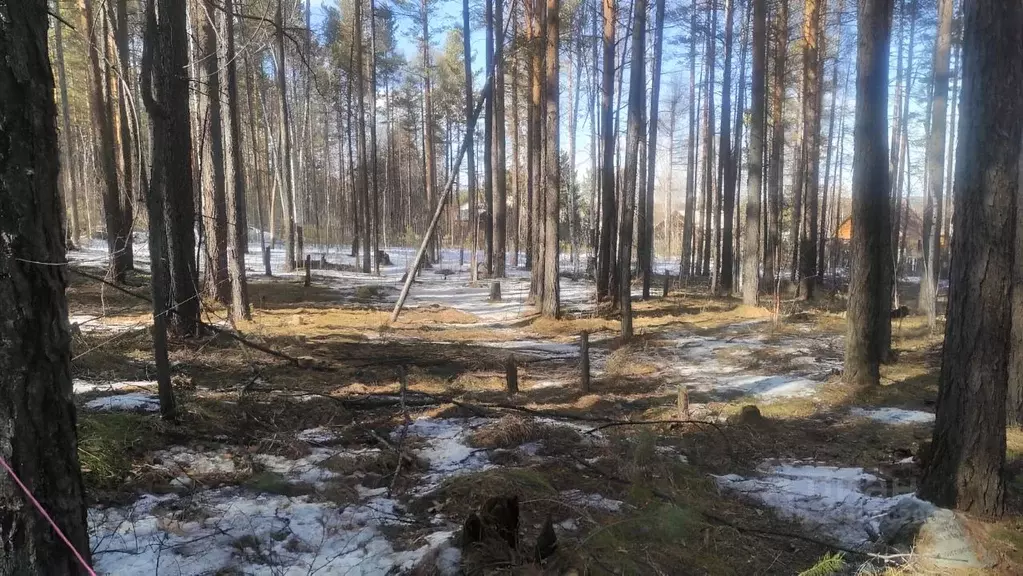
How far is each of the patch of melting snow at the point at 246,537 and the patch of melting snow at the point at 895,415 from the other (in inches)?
216

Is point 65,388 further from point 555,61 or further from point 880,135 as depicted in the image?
point 555,61

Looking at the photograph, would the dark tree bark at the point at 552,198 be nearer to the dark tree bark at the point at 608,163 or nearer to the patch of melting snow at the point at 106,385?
the dark tree bark at the point at 608,163

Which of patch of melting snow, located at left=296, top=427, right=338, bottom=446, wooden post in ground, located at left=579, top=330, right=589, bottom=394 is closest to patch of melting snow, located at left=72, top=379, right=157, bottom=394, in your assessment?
patch of melting snow, located at left=296, top=427, right=338, bottom=446

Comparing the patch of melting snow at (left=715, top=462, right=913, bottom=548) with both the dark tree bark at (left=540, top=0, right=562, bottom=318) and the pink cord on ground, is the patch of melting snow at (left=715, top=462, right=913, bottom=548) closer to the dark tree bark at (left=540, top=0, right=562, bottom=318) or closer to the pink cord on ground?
the pink cord on ground

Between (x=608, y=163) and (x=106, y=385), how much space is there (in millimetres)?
11856

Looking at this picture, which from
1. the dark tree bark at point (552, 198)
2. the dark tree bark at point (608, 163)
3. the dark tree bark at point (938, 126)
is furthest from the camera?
the dark tree bark at point (608, 163)

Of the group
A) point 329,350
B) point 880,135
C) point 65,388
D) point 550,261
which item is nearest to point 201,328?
point 329,350

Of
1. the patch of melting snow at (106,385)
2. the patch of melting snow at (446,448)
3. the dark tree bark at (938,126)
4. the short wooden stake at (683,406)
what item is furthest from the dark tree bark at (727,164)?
the patch of melting snow at (106,385)

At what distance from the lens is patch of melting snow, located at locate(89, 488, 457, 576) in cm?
312

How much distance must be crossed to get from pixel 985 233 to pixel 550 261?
1014 centimetres

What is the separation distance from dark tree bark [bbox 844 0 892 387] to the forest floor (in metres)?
0.56

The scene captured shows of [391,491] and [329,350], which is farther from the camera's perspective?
[329,350]

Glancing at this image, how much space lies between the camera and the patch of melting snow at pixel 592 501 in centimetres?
412

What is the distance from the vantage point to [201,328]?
26.6 ft
